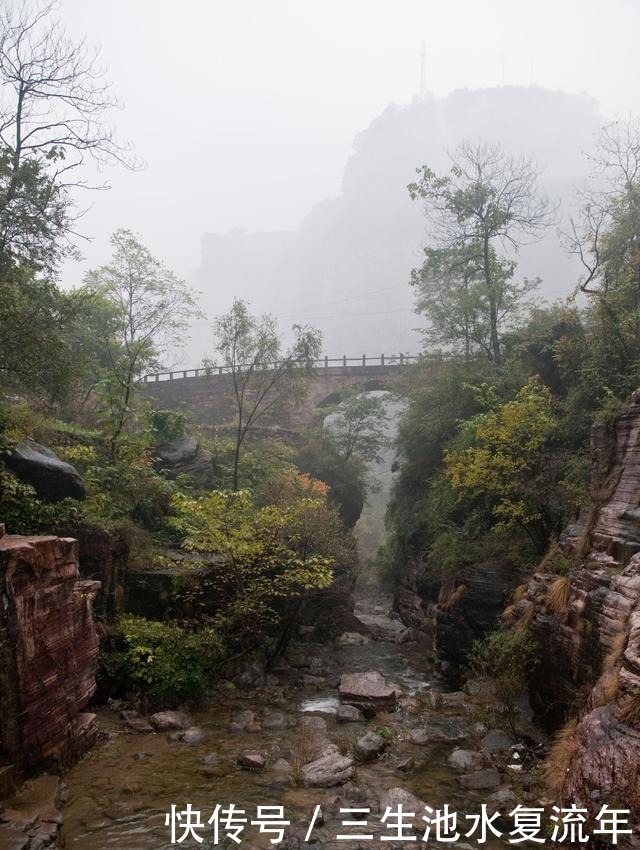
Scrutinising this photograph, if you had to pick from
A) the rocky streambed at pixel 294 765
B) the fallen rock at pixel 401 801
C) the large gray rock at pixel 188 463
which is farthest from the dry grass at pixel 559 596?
the large gray rock at pixel 188 463

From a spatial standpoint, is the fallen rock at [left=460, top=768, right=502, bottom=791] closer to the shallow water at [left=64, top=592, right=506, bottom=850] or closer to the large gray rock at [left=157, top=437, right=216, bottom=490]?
the shallow water at [left=64, top=592, right=506, bottom=850]

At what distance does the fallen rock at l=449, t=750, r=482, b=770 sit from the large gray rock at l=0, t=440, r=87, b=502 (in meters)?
9.54

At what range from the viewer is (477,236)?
23.3 metres

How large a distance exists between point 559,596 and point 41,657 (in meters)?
8.15

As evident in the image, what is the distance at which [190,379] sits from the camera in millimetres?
38812

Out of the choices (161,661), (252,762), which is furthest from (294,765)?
(161,661)

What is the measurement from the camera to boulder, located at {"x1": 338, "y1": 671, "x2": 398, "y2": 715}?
1204cm

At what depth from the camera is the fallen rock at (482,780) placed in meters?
7.94

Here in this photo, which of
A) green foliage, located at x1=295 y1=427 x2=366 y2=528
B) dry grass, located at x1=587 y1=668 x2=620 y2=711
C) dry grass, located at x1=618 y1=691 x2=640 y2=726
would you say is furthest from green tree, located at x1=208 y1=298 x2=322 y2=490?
dry grass, located at x1=618 y1=691 x2=640 y2=726

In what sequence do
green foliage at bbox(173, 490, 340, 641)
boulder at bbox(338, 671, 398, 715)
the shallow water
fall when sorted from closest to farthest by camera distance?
1. the shallow water
2. boulder at bbox(338, 671, 398, 715)
3. green foliage at bbox(173, 490, 340, 641)

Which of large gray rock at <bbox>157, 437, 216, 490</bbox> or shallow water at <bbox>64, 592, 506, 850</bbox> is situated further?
large gray rock at <bbox>157, 437, 216, 490</bbox>

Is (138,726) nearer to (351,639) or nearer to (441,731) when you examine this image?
(441,731)

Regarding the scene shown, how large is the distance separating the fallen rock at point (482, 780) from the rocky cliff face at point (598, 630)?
3.63 ft

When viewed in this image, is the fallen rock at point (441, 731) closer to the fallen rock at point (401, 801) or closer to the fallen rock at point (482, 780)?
the fallen rock at point (482, 780)
